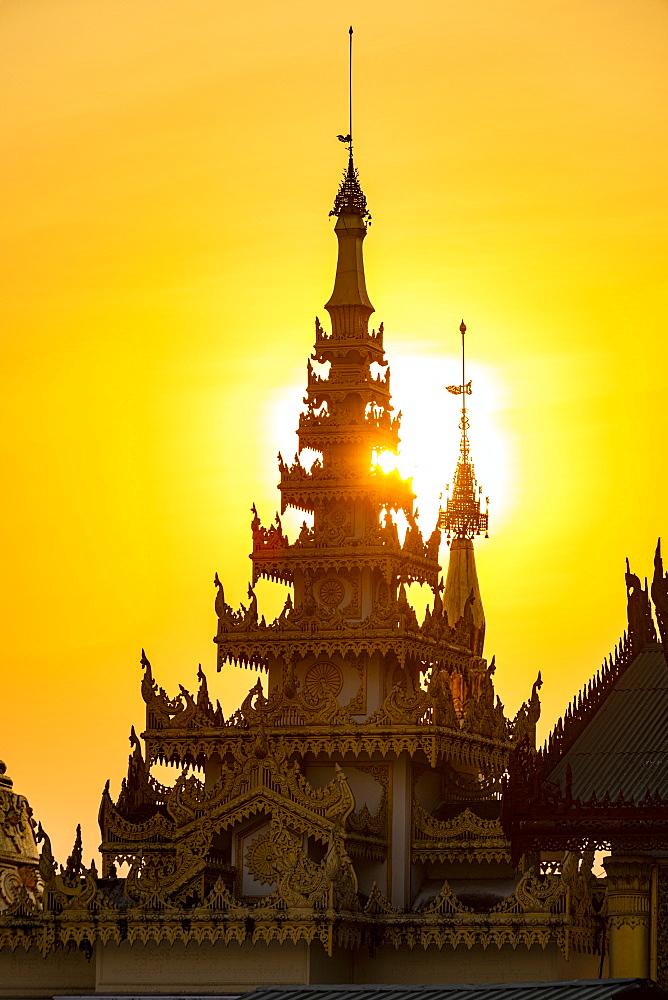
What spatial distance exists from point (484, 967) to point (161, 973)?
238 inches

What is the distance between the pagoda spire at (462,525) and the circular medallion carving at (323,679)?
46.8ft

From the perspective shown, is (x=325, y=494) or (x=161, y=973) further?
(x=325, y=494)

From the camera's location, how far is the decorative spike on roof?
63.8 m

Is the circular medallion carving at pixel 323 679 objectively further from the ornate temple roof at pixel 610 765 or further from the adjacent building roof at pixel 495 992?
the adjacent building roof at pixel 495 992

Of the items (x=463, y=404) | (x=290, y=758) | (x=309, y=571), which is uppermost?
(x=463, y=404)

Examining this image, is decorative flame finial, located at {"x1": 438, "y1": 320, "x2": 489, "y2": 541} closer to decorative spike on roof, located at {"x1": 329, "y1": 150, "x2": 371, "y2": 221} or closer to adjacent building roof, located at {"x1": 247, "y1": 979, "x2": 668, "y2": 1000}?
decorative spike on roof, located at {"x1": 329, "y1": 150, "x2": 371, "y2": 221}

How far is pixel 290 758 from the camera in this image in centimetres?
5903

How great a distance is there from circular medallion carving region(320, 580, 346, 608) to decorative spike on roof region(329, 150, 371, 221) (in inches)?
333

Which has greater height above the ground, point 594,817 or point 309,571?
point 309,571

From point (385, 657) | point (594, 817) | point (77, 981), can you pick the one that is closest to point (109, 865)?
point (77, 981)

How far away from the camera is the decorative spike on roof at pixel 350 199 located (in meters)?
63.8

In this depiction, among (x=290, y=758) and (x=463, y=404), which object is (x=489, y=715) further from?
(x=463, y=404)

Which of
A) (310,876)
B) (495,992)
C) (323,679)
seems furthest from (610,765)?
(323,679)

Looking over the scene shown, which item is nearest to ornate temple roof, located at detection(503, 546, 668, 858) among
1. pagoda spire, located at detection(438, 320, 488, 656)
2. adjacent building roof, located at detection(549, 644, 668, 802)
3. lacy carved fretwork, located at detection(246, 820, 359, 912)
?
adjacent building roof, located at detection(549, 644, 668, 802)
